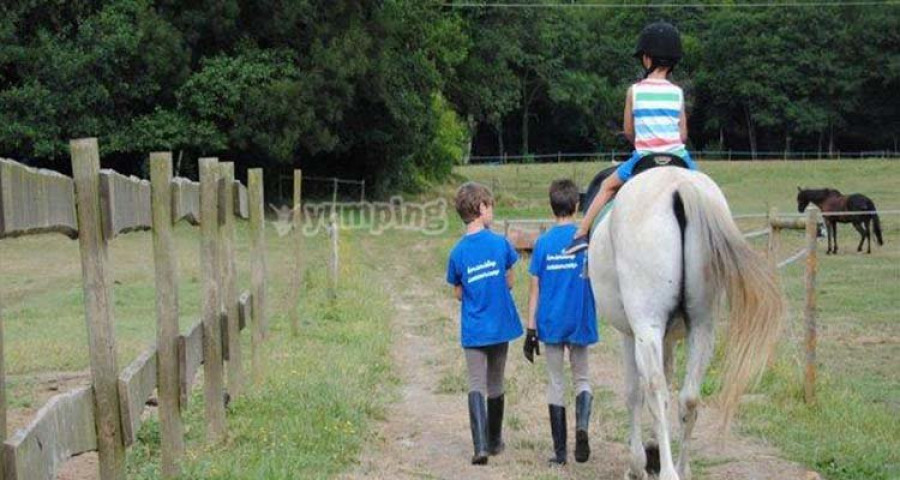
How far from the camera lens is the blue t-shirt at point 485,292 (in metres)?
7.21

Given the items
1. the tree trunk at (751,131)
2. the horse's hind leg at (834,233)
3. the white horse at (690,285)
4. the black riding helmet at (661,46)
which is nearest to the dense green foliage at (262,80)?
the horse's hind leg at (834,233)

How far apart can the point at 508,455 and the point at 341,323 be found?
7199 millimetres

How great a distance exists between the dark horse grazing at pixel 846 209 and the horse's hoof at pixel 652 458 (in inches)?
757

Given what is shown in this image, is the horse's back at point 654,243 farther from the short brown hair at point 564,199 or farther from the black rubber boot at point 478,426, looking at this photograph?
the black rubber boot at point 478,426

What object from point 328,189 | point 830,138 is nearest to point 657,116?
point 328,189

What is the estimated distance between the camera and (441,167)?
1967 inches

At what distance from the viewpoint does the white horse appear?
226 inches

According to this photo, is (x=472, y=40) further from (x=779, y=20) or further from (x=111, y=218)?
(x=111, y=218)

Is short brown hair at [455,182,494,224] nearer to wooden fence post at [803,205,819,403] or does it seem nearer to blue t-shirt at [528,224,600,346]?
blue t-shirt at [528,224,600,346]

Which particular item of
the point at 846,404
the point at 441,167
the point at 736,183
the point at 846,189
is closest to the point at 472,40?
the point at 441,167

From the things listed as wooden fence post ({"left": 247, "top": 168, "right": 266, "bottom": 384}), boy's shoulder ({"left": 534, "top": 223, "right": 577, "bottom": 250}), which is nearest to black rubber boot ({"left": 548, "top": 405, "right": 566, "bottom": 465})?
boy's shoulder ({"left": 534, "top": 223, "right": 577, "bottom": 250})
